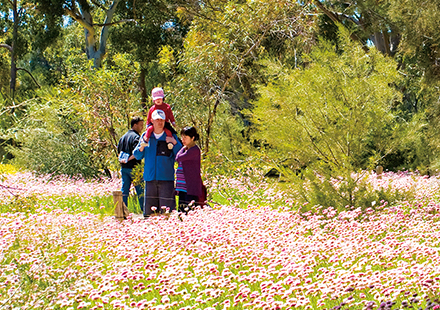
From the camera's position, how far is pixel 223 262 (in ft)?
15.4

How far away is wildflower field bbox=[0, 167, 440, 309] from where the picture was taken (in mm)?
3488

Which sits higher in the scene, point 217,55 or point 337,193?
point 217,55

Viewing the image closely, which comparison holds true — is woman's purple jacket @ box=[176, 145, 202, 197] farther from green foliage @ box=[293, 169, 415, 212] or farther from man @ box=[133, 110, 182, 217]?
green foliage @ box=[293, 169, 415, 212]

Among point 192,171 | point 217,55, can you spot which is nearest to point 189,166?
point 192,171

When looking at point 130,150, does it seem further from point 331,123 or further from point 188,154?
point 331,123

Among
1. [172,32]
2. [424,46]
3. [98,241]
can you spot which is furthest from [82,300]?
[172,32]

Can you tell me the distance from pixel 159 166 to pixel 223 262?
106 inches

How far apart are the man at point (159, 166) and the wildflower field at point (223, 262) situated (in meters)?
0.43

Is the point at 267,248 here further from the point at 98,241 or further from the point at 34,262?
the point at 34,262

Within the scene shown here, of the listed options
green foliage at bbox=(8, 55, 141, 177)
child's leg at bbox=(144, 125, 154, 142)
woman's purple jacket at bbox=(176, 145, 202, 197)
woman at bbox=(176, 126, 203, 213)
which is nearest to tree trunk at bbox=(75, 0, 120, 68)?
green foliage at bbox=(8, 55, 141, 177)

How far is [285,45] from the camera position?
48.7 feet

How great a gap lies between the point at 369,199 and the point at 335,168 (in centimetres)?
68

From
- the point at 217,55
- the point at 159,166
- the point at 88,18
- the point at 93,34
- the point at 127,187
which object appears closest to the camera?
the point at 159,166

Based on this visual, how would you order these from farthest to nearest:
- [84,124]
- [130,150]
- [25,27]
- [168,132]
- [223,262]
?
[25,27] < [84,124] < [130,150] < [168,132] < [223,262]
